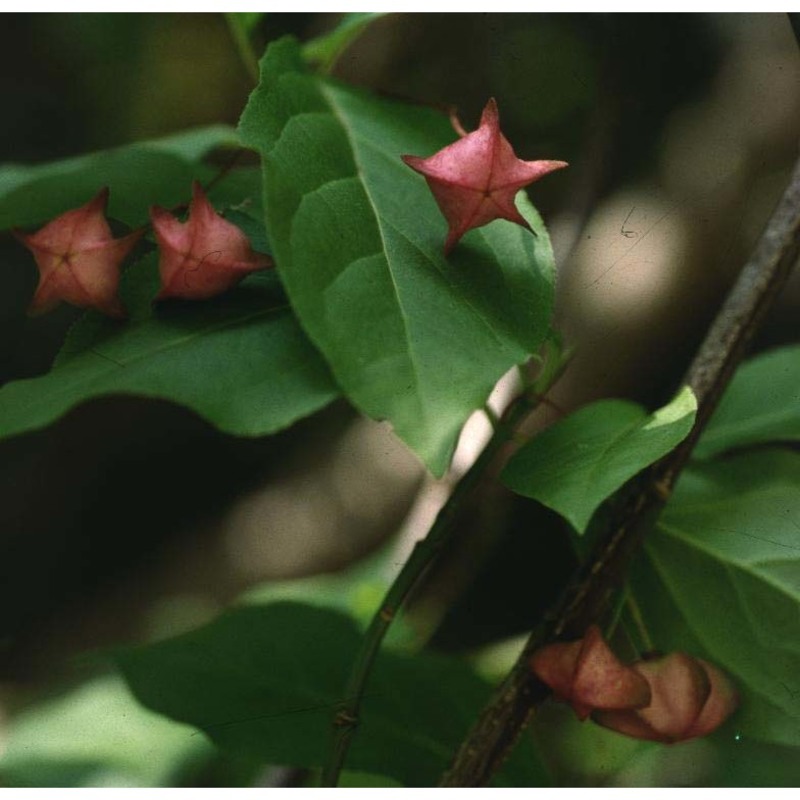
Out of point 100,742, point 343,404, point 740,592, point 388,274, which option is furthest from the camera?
point 343,404

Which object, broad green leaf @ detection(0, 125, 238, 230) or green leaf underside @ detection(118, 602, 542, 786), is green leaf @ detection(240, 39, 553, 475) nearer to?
broad green leaf @ detection(0, 125, 238, 230)

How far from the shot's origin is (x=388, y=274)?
521 mm

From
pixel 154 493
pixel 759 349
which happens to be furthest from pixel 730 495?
pixel 154 493

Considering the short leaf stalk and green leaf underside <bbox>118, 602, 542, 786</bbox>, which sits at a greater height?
the short leaf stalk

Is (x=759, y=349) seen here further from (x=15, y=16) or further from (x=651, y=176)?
(x=15, y=16)

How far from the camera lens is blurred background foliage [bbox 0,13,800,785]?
33.2 inches

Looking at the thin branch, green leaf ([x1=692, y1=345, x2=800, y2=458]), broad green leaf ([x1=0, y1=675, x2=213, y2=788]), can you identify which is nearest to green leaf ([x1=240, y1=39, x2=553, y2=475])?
the thin branch

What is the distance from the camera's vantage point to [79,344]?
1.89 feet

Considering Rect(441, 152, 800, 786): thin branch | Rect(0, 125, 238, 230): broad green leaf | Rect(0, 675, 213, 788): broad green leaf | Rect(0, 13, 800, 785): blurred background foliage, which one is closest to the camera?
Rect(441, 152, 800, 786): thin branch

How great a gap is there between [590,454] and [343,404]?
0.76 m

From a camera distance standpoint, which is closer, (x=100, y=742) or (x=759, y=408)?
(x=759, y=408)

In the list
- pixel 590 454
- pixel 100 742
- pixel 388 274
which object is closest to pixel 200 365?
pixel 388 274

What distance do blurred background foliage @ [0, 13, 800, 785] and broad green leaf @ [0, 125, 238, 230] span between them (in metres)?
0.10

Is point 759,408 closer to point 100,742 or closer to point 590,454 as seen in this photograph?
point 590,454
